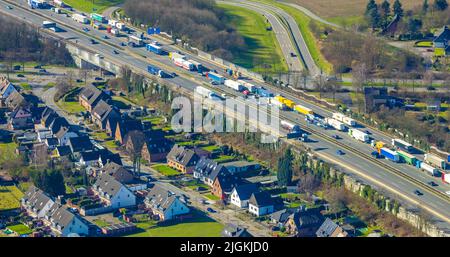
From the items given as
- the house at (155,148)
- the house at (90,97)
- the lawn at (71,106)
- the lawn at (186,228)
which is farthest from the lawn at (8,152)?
the lawn at (186,228)

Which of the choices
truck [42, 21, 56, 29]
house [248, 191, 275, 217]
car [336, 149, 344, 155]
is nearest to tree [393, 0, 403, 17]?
truck [42, 21, 56, 29]

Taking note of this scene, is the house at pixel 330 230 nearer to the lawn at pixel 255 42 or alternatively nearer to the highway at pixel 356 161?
the highway at pixel 356 161

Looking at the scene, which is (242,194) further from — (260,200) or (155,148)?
(155,148)

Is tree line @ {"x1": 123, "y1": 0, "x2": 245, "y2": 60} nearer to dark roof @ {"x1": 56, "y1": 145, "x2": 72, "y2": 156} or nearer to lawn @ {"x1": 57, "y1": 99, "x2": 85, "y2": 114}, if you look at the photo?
lawn @ {"x1": 57, "y1": 99, "x2": 85, "y2": 114}

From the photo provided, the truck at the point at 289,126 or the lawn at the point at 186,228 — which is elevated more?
the truck at the point at 289,126
